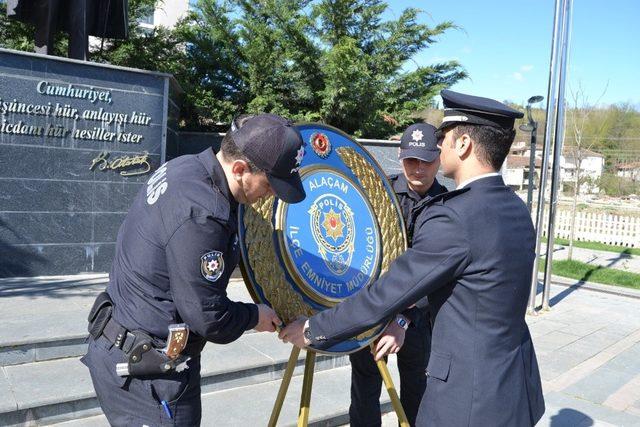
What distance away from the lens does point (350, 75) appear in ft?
29.8

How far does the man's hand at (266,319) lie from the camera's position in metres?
1.99

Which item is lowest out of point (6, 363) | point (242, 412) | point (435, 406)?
point (242, 412)

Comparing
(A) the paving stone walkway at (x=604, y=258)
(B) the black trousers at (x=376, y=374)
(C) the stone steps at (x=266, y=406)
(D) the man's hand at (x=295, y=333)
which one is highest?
(D) the man's hand at (x=295, y=333)

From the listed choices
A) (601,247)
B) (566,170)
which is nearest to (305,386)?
(601,247)

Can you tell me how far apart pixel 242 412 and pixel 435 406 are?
2.15 metres

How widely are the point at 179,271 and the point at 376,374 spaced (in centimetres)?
171

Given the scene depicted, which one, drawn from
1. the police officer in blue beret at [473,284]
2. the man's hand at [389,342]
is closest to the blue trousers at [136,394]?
the police officer in blue beret at [473,284]

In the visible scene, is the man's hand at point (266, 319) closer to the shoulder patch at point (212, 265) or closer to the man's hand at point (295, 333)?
the man's hand at point (295, 333)

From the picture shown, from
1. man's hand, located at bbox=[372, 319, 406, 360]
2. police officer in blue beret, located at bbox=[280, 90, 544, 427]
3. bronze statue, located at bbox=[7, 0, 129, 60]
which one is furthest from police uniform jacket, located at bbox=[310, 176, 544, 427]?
bronze statue, located at bbox=[7, 0, 129, 60]

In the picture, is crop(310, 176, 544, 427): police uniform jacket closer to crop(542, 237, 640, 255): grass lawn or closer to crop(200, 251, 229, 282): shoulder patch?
crop(200, 251, 229, 282): shoulder patch

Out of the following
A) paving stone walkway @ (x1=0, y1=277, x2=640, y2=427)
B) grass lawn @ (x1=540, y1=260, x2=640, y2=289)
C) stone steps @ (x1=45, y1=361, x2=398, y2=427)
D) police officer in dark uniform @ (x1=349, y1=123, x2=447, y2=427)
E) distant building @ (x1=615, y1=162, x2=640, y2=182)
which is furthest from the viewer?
distant building @ (x1=615, y1=162, x2=640, y2=182)

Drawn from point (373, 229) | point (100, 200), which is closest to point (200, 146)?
point (100, 200)

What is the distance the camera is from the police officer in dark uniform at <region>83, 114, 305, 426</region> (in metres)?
1.66

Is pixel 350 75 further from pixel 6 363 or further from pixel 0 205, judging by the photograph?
pixel 6 363
